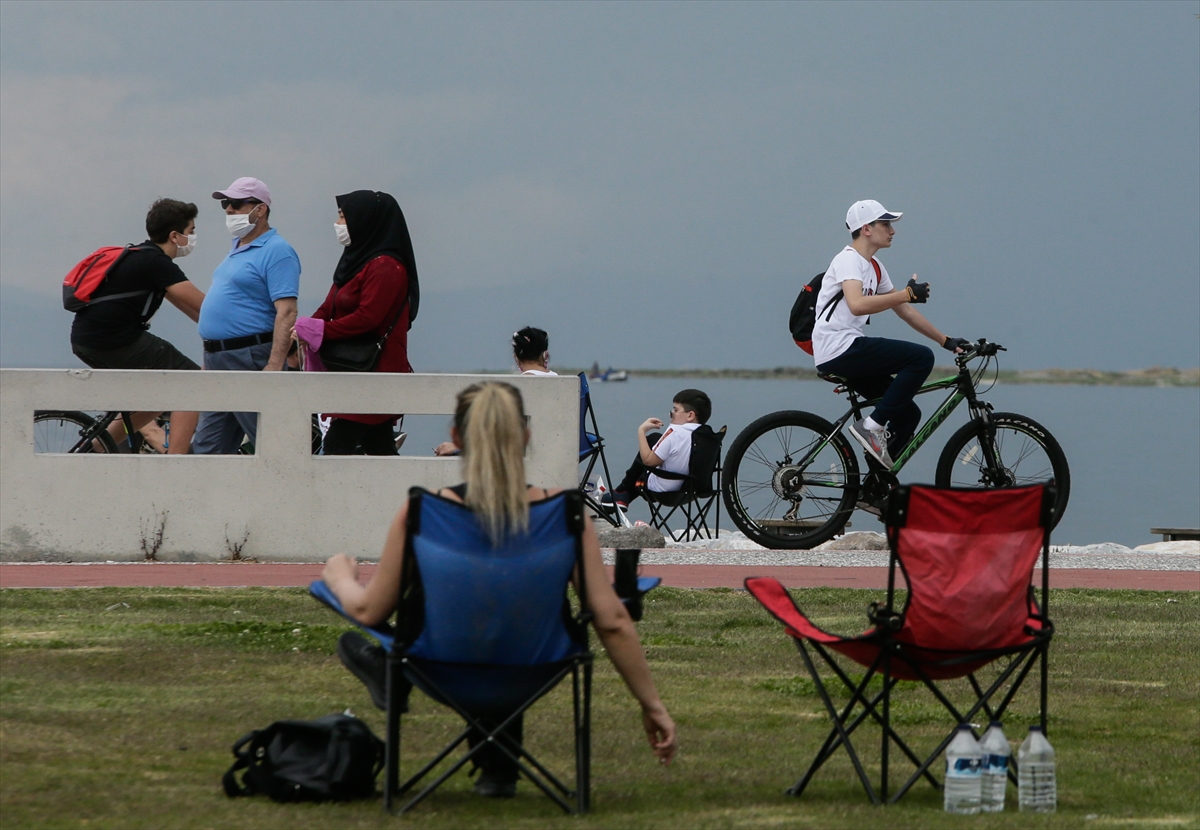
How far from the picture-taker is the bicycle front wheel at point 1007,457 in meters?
11.1

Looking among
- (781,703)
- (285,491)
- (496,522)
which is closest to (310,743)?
(496,522)

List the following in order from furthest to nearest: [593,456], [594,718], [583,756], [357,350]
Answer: [593,456]
[357,350]
[594,718]
[583,756]

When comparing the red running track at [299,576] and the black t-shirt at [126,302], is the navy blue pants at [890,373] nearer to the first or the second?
the red running track at [299,576]

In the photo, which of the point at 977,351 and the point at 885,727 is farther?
the point at 977,351

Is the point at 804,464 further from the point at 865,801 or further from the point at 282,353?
the point at 865,801

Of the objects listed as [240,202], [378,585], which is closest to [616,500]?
[240,202]

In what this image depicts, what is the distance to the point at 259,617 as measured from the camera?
826 centimetres

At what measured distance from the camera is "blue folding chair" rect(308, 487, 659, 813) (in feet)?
15.2

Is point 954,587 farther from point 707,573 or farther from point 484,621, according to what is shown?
point 707,573

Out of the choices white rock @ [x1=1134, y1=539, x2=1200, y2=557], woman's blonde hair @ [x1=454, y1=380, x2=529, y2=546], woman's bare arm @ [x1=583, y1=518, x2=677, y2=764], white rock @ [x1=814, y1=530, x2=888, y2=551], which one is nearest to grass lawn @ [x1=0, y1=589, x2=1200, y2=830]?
woman's bare arm @ [x1=583, y1=518, x2=677, y2=764]

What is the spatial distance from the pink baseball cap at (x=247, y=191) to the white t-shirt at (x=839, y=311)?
3.56 m

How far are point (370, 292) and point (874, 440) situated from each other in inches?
132

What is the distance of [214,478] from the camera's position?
1053 cm

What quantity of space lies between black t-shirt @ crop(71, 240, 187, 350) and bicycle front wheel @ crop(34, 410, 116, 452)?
1.64ft
